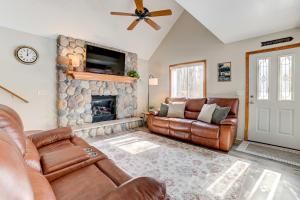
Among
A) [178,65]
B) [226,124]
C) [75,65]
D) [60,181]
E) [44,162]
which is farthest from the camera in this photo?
[178,65]

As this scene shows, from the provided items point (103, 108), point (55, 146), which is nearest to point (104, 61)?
point (103, 108)

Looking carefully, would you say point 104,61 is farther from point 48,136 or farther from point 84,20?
point 48,136

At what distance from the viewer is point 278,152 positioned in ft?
9.33

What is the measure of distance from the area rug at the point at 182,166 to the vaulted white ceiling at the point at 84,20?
8.98 ft

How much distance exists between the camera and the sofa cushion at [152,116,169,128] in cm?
374

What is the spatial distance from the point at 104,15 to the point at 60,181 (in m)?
3.77

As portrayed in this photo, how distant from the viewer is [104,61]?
4.34 meters

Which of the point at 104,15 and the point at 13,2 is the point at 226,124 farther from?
the point at 13,2

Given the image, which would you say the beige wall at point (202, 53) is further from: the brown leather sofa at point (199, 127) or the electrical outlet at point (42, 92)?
the electrical outlet at point (42, 92)

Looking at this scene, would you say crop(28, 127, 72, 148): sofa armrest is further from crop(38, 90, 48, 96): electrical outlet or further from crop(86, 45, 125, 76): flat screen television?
crop(86, 45, 125, 76): flat screen television

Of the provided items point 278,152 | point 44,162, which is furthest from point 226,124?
point 44,162

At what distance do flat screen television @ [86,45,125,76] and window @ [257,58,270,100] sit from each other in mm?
3532

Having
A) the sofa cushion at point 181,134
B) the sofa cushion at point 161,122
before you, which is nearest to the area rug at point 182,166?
the sofa cushion at point 181,134

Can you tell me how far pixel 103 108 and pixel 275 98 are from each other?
427cm
